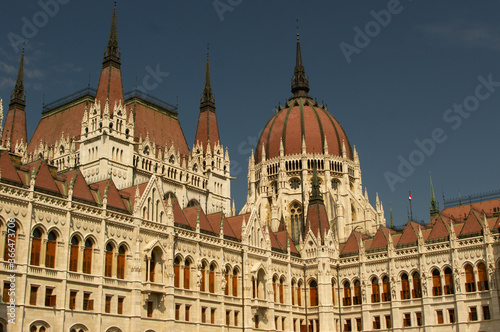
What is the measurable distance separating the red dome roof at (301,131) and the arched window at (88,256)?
172 ft

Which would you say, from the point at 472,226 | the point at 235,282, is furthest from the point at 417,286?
the point at 235,282

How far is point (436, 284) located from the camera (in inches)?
2486

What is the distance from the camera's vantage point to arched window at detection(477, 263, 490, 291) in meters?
60.0

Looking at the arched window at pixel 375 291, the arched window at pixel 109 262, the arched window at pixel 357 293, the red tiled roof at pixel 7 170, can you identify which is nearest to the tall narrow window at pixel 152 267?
the arched window at pixel 109 262

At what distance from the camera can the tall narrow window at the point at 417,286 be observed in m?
64.1

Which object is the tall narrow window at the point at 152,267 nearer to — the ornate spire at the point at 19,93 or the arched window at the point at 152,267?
the arched window at the point at 152,267

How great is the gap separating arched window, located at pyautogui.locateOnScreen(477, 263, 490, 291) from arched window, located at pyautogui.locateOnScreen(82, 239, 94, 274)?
36539 millimetres

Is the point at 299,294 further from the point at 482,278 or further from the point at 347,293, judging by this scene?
the point at 482,278

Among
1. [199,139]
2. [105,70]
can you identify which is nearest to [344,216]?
[199,139]

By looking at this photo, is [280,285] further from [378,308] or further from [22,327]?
[22,327]

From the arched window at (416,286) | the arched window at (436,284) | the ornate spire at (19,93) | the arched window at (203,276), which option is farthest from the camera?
the ornate spire at (19,93)

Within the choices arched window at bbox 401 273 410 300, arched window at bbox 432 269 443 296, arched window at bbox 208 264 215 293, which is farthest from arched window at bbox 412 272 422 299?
arched window at bbox 208 264 215 293

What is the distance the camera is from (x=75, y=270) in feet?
155

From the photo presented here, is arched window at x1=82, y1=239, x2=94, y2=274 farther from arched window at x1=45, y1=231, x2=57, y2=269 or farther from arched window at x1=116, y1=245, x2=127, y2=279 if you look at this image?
arched window at x1=45, y1=231, x2=57, y2=269
